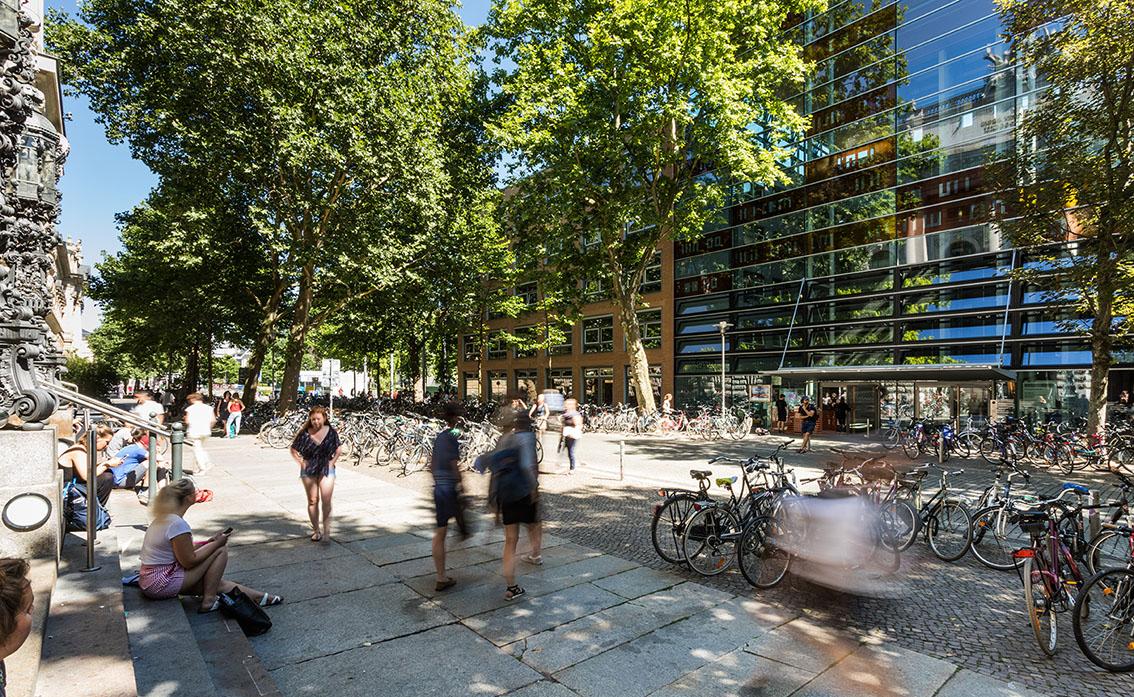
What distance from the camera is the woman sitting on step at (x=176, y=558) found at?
4.52 m

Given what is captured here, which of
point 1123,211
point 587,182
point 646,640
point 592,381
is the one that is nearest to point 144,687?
point 646,640

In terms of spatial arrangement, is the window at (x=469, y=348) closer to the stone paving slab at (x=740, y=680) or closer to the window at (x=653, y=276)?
the window at (x=653, y=276)

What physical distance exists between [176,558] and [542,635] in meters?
2.86

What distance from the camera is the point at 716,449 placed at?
17781 millimetres

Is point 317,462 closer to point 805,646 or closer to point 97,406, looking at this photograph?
point 97,406

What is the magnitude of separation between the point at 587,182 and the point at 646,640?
18618 millimetres

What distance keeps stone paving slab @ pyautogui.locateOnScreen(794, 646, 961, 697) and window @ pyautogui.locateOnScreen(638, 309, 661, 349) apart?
30.2 metres

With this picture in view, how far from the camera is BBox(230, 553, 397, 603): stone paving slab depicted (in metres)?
5.46

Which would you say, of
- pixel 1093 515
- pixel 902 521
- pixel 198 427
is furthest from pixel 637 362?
pixel 1093 515

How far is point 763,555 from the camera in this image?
228 inches

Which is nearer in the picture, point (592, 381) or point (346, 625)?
point (346, 625)

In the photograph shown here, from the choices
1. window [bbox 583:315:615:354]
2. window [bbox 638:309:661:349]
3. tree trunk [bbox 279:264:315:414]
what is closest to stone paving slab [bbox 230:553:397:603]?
tree trunk [bbox 279:264:315:414]

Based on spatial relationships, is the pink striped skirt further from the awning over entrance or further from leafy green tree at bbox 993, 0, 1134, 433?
the awning over entrance

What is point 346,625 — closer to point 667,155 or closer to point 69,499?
point 69,499
